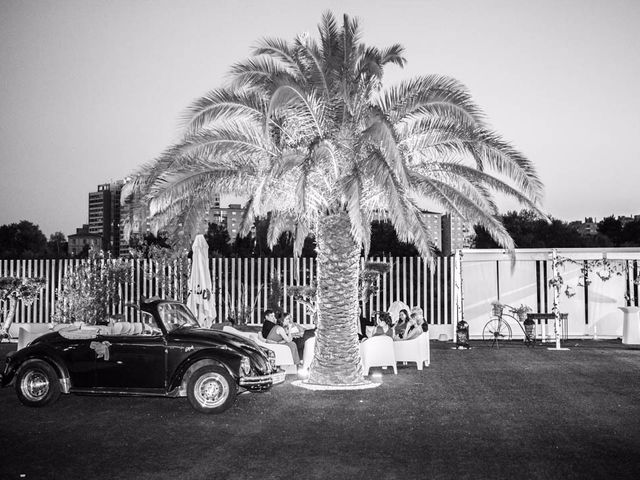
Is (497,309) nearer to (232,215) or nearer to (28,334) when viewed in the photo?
(28,334)

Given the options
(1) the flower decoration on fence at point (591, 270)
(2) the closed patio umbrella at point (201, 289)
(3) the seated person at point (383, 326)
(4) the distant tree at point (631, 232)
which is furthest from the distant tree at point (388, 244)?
(2) the closed patio umbrella at point (201, 289)

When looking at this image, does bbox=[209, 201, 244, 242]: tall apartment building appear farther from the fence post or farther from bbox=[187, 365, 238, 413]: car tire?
the fence post

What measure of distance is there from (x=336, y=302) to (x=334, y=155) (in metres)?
2.56

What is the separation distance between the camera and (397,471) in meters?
7.16

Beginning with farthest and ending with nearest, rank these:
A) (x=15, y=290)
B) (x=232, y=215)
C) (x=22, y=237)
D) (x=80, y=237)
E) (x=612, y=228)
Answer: (x=80, y=237) < (x=22, y=237) < (x=612, y=228) < (x=232, y=215) < (x=15, y=290)

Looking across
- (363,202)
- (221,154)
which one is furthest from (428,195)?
(221,154)

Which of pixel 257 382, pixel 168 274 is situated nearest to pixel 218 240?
pixel 168 274

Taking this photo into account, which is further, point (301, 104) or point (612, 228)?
point (612, 228)

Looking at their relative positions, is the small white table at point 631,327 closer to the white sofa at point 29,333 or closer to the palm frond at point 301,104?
the palm frond at point 301,104

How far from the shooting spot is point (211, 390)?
34.4 ft

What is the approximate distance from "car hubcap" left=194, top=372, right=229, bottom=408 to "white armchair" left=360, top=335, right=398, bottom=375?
429 centimetres

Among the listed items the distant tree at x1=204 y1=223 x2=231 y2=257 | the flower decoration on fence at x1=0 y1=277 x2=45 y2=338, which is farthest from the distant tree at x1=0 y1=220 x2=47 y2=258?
the flower decoration on fence at x1=0 y1=277 x2=45 y2=338

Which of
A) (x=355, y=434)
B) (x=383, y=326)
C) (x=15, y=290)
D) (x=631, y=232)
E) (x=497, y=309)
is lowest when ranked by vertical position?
(x=355, y=434)

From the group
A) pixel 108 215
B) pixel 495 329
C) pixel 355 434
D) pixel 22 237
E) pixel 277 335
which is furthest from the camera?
pixel 108 215
